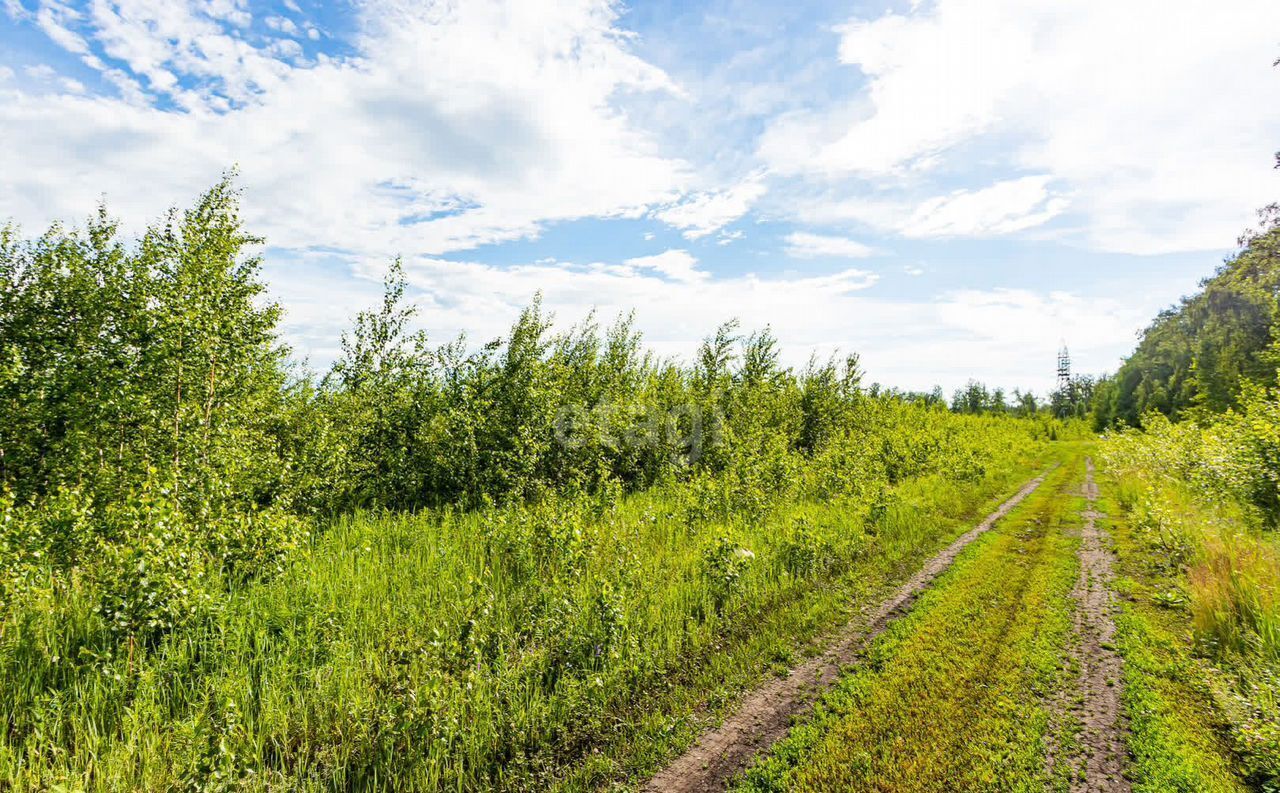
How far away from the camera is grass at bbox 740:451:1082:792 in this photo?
471cm

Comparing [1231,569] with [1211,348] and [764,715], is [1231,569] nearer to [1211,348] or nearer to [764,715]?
[764,715]

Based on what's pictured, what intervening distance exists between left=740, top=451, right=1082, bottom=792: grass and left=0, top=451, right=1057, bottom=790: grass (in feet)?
3.48

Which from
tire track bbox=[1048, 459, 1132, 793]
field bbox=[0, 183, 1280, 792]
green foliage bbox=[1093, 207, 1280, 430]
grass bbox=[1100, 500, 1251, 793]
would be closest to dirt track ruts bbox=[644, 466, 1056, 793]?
field bbox=[0, 183, 1280, 792]

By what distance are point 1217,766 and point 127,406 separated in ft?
47.0

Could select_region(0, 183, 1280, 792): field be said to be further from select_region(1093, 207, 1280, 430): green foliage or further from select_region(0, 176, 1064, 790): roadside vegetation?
select_region(1093, 207, 1280, 430): green foliage

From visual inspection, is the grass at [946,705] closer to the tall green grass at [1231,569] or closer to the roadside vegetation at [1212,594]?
the roadside vegetation at [1212,594]

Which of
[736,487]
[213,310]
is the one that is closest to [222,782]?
[213,310]

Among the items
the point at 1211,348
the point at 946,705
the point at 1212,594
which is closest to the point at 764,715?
the point at 946,705

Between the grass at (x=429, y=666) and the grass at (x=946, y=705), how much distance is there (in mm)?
1062

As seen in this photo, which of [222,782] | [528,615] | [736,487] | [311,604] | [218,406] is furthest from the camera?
[736,487]

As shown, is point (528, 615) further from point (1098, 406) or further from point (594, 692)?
point (1098, 406)

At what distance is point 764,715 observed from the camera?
5.62 m

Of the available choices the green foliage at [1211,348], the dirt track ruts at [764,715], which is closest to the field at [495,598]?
the dirt track ruts at [764,715]

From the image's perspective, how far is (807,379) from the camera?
28.4 metres
